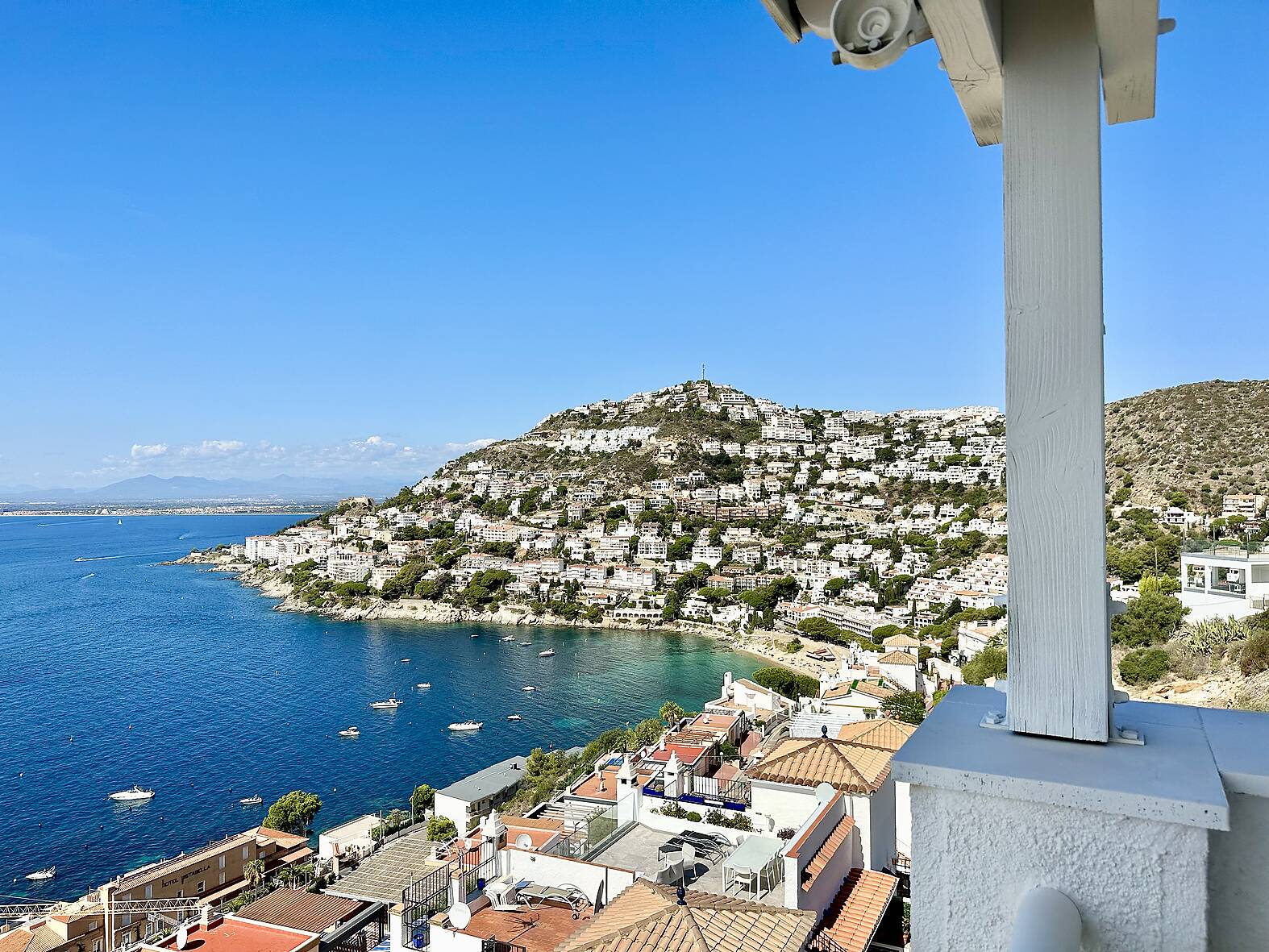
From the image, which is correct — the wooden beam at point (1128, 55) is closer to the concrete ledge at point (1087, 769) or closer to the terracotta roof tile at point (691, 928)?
the concrete ledge at point (1087, 769)

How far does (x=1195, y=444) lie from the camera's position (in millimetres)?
25859

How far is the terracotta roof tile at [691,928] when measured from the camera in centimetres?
379

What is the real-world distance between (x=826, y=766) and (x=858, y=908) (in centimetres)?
128

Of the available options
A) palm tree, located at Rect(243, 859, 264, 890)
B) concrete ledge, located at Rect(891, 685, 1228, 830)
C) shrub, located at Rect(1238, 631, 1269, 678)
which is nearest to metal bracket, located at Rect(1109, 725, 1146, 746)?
concrete ledge, located at Rect(891, 685, 1228, 830)

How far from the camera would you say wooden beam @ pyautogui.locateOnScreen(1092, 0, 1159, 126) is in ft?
2.23

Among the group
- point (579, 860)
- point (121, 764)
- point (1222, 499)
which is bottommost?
point (121, 764)

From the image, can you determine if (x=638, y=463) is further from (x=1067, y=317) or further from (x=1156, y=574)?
(x=1067, y=317)

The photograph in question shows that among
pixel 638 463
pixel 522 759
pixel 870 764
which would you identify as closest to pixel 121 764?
pixel 522 759

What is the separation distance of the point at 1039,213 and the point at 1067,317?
10 centimetres

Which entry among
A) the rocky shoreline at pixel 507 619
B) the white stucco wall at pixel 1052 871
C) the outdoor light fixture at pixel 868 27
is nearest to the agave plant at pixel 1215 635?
the white stucco wall at pixel 1052 871

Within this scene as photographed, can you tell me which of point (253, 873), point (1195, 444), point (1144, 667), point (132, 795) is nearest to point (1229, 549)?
point (1144, 667)

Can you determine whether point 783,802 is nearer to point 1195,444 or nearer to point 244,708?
point 244,708

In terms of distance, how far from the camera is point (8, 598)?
45.4 meters

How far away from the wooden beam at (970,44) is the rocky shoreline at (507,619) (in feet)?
77.1
